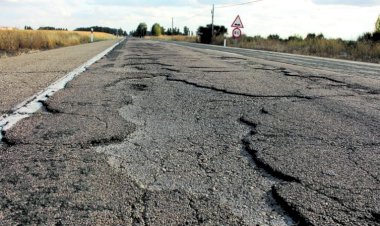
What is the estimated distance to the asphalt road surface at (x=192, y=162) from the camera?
1.69 metres

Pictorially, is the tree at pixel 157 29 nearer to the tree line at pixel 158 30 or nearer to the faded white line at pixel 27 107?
the tree line at pixel 158 30

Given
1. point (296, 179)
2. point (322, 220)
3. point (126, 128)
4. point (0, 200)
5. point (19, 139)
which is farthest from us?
point (126, 128)

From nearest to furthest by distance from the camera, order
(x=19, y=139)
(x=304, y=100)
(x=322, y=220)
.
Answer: (x=322, y=220) → (x=19, y=139) → (x=304, y=100)

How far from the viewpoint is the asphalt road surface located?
5.54 feet

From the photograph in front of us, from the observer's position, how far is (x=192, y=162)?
7.56ft

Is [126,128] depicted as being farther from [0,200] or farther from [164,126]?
[0,200]

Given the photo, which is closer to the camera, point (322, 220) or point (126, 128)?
point (322, 220)

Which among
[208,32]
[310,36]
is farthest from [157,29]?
[310,36]

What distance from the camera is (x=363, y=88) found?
5.49 metres

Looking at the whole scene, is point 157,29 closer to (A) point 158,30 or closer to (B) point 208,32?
(A) point 158,30

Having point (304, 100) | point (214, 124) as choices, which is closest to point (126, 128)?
point (214, 124)

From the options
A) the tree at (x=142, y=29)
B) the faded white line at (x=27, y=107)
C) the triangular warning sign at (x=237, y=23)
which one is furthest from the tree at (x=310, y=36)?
the tree at (x=142, y=29)

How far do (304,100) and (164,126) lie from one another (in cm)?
192

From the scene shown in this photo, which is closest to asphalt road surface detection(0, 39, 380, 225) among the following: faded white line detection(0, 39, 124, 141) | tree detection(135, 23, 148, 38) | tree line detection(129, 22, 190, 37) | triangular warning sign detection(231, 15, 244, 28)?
faded white line detection(0, 39, 124, 141)
